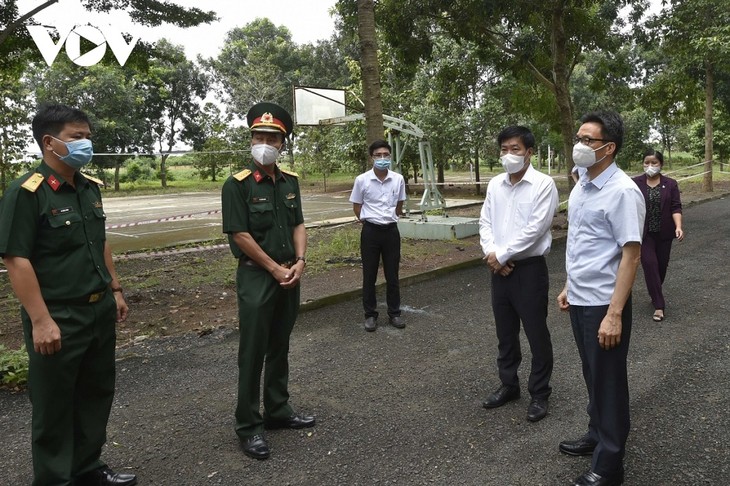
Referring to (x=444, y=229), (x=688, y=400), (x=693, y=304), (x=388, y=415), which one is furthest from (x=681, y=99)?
(x=388, y=415)

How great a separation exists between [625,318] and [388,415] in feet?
5.31

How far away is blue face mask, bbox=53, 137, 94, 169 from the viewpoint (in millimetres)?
2664

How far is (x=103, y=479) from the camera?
2.89 metres

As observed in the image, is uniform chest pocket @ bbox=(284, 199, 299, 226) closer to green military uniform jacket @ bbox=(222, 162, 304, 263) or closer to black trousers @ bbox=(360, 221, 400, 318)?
green military uniform jacket @ bbox=(222, 162, 304, 263)

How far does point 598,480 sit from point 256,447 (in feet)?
5.85

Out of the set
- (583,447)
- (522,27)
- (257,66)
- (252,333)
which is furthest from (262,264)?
(257,66)

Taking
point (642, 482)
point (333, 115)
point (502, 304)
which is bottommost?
point (642, 482)

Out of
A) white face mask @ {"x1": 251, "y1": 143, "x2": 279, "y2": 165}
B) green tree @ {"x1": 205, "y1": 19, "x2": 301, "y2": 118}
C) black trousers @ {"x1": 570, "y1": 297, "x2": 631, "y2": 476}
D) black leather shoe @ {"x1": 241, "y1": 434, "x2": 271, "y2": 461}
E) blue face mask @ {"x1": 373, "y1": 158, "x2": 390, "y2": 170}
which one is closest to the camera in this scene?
black trousers @ {"x1": 570, "y1": 297, "x2": 631, "y2": 476}

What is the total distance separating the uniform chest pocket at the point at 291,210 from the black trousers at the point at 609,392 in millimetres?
1757

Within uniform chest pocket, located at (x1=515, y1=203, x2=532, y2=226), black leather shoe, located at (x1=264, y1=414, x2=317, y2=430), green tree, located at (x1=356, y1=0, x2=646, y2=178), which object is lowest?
black leather shoe, located at (x1=264, y1=414, x2=317, y2=430)

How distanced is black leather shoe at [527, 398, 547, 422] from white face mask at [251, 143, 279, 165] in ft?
7.30

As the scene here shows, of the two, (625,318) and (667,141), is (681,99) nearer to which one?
(625,318)

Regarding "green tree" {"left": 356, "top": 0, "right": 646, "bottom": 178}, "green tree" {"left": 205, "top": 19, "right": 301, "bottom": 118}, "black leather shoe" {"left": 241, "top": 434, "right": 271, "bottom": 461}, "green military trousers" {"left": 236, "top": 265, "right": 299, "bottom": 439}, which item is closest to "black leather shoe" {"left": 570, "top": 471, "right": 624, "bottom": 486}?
"black leather shoe" {"left": 241, "top": 434, "right": 271, "bottom": 461}

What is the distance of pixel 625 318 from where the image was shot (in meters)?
2.75
